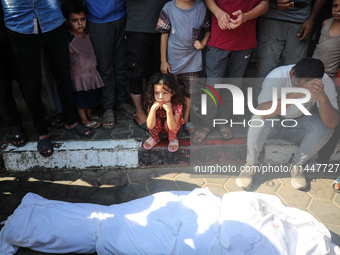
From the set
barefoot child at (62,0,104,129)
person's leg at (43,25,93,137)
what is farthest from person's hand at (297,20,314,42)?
person's leg at (43,25,93,137)

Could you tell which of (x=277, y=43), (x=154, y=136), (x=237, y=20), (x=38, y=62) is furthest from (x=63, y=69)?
(x=277, y=43)

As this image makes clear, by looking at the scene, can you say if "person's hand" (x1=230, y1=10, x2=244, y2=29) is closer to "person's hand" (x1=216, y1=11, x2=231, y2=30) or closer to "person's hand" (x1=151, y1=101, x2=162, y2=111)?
"person's hand" (x1=216, y1=11, x2=231, y2=30)

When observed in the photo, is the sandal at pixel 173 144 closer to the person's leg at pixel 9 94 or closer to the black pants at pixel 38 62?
the black pants at pixel 38 62

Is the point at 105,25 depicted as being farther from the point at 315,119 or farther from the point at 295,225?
the point at 295,225

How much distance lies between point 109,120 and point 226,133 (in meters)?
1.48

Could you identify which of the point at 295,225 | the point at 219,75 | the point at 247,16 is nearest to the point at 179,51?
the point at 219,75

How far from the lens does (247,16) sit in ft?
9.39

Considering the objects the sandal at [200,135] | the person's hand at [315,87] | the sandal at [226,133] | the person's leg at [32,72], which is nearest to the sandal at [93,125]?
the person's leg at [32,72]

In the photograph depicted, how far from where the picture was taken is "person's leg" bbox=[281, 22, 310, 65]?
3.18 m

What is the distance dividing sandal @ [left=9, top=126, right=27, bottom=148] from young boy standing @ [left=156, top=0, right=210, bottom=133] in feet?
5.89

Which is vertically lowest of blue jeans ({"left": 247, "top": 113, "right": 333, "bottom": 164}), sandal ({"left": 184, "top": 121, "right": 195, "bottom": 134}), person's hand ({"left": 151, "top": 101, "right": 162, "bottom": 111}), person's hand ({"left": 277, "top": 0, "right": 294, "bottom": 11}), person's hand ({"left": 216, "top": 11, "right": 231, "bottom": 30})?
sandal ({"left": 184, "top": 121, "right": 195, "bottom": 134})

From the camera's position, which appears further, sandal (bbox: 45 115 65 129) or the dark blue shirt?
sandal (bbox: 45 115 65 129)

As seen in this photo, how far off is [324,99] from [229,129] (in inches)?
42.7

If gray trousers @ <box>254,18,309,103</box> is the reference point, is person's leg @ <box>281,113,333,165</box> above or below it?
below
